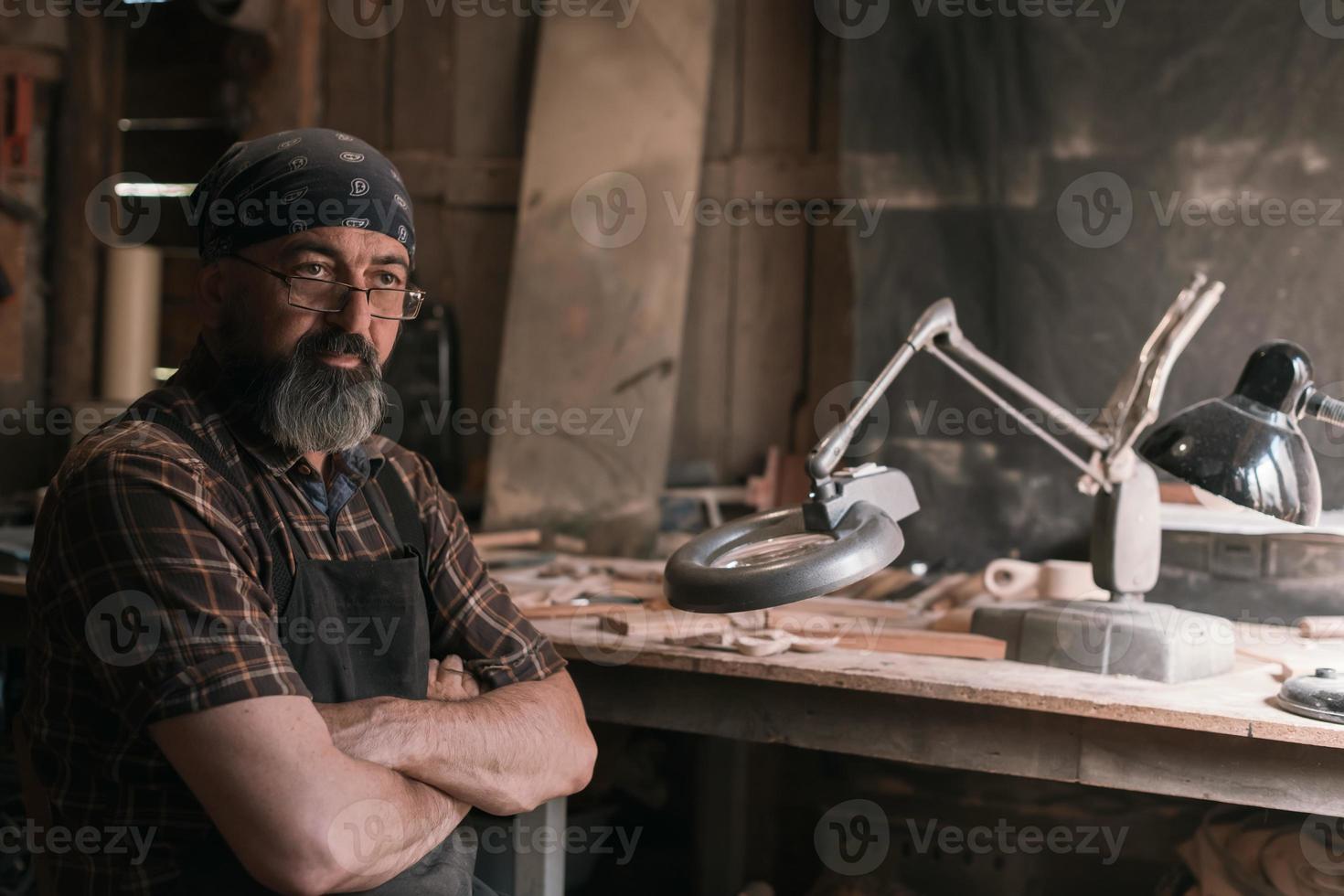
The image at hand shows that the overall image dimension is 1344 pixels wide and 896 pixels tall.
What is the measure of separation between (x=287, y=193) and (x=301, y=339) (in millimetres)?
223

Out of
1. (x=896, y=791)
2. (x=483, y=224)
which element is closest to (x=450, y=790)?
(x=896, y=791)

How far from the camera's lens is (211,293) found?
1972 millimetres

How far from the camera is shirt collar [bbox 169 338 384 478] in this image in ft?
6.18

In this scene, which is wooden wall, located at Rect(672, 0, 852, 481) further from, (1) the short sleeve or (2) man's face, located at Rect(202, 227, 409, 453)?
(1) the short sleeve

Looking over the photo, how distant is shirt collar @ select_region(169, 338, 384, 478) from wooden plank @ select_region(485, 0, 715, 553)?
203cm

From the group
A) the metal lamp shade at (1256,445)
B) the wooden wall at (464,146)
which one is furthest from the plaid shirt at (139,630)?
the wooden wall at (464,146)

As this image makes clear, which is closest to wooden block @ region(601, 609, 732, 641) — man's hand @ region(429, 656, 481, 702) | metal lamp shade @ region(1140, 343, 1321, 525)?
man's hand @ region(429, 656, 481, 702)

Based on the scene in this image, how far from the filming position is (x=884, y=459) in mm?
3691

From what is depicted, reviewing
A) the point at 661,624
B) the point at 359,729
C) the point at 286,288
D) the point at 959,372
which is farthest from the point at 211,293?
the point at 959,372

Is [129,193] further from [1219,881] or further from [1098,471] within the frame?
[1219,881]

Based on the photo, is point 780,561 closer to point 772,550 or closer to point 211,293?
point 772,550

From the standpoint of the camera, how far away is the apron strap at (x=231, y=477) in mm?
1804

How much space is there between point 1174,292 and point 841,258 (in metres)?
1.04

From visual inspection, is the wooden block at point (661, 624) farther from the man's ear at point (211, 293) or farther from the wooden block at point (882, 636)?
the man's ear at point (211, 293)
